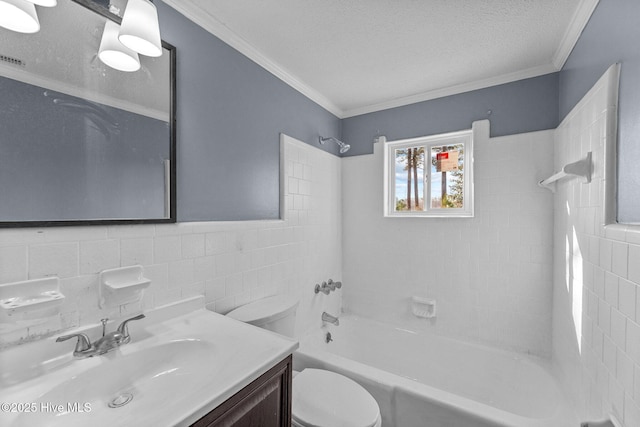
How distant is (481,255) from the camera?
84.7 inches

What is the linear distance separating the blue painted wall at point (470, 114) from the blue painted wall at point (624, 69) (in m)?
0.68

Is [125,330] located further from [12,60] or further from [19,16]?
[19,16]

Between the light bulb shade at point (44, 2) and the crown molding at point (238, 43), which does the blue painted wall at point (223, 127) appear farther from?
the light bulb shade at point (44, 2)

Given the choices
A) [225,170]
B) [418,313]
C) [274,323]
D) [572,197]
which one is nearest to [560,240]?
[572,197]

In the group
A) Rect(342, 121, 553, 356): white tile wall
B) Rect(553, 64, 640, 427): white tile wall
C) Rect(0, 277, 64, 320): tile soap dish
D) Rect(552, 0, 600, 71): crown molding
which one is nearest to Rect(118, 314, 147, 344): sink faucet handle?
Rect(0, 277, 64, 320): tile soap dish

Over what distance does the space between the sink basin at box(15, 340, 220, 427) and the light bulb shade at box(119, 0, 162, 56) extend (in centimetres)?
111

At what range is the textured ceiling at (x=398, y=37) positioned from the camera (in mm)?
1385

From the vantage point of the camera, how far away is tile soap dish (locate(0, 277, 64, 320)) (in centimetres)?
81

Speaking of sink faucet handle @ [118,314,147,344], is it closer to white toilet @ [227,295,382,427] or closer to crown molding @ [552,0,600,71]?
white toilet @ [227,295,382,427]

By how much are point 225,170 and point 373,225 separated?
1531 millimetres

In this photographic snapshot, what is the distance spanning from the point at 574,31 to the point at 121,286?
2.51 m

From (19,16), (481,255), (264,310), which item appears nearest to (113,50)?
(19,16)

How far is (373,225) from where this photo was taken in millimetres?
2609

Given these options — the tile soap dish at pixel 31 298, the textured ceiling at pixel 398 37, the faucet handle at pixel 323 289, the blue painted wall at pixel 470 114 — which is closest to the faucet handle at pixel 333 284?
the faucet handle at pixel 323 289
